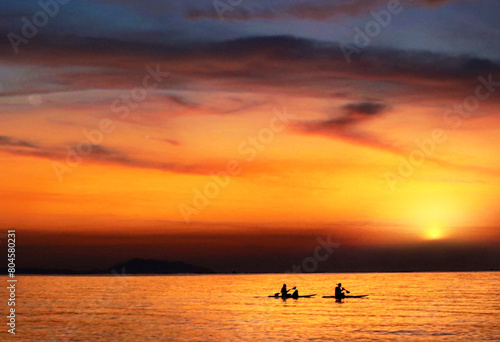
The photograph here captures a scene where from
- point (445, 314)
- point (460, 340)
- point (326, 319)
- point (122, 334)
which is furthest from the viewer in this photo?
point (445, 314)

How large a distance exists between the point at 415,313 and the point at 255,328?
77.4ft

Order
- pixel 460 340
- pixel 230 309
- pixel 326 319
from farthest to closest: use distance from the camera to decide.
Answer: pixel 230 309 < pixel 326 319 < pixel 460 340

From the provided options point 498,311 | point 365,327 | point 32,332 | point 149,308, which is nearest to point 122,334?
point 32,332

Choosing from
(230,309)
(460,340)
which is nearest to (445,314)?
(460,340)

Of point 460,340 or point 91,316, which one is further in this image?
point 91,316

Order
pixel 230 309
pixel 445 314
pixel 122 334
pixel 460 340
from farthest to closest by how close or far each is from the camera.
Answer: pixel 230 309 → pixel 445 314 → pixel 122 334 → pixel 460 340

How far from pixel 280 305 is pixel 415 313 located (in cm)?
1927

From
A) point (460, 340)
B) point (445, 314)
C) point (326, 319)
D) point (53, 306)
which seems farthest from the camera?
point (53, 306)

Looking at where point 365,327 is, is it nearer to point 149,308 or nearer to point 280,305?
point 280,305

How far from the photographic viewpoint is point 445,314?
68.7 m

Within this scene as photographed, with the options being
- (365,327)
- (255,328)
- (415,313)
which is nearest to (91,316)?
(255,328)

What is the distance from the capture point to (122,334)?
53.2 m

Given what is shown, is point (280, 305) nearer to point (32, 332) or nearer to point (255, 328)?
point (255, 328)

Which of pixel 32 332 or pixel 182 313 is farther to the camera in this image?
pixel 182 313
